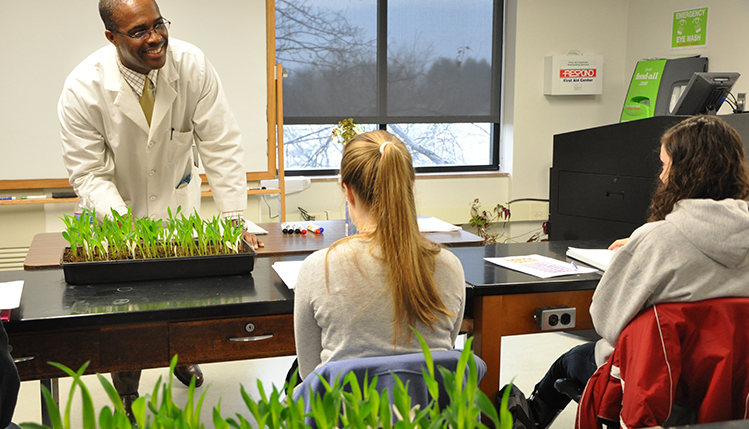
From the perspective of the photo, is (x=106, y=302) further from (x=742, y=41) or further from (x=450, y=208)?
(x=742, y=41)

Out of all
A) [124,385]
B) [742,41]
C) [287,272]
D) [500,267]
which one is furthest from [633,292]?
[742,41]

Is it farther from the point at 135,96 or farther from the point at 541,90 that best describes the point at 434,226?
the point at 541,90

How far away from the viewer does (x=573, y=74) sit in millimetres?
4941

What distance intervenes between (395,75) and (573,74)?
137 cm

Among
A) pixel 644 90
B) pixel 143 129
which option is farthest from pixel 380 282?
pixel 644 90

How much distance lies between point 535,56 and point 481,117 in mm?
601

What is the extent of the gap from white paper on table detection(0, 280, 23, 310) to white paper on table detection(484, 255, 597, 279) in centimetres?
125

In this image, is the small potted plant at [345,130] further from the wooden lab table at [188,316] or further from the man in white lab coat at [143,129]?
the wooden lab table at [188,316]

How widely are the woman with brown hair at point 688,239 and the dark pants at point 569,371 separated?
0.16 m

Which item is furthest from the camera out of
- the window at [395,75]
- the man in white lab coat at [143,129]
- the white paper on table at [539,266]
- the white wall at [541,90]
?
the white wall at [541,90]

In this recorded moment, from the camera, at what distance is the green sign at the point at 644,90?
173 inches

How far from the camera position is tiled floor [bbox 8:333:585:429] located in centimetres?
260

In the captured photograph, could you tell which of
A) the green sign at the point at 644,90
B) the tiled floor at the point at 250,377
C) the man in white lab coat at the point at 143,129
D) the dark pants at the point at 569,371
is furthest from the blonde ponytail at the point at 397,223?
the green sign at the point at 644,90

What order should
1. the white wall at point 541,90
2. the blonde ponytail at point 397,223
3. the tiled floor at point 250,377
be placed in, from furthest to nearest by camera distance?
the white wall at point 541,90
the tiled floor at point 250,377
the blonde ponytail at point 397,223
